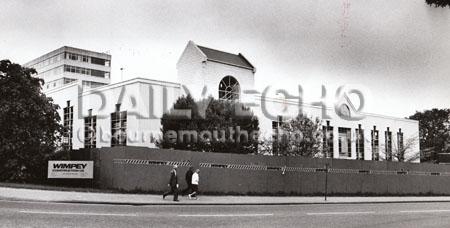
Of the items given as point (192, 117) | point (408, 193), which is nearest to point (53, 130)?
point (192, 117)

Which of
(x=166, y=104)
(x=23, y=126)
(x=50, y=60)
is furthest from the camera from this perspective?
(x=50, y=60)

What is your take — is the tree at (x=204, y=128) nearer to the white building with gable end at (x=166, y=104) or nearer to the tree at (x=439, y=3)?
the white building with gable end at (x=166, y=104)

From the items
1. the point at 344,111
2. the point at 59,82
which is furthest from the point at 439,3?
the point at 59,82

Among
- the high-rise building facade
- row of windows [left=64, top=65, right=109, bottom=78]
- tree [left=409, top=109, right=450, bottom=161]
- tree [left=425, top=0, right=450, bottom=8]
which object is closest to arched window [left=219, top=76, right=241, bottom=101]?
tree [left=425, top=0, right=450, bottom=8]

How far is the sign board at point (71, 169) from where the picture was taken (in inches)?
1062

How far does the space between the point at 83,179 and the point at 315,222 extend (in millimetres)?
15754

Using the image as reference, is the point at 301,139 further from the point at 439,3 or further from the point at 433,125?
the point at 433,125

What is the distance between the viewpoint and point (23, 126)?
29875 mm

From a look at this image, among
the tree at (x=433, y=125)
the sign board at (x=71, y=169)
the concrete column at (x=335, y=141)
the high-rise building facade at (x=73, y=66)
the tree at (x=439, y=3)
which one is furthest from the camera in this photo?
the high-rise building facade at (x=73, y=66)

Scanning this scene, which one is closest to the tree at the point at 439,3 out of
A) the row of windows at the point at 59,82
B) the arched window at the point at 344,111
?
the arched window at the point at 344,111

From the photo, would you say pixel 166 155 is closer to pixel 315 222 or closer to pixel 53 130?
pixel 53 130

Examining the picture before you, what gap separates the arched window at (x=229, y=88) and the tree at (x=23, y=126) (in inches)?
779

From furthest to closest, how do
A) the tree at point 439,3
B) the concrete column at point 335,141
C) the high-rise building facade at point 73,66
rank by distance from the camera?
the high-rise building facade at point 73,66 → the concrete column at point 335,141 → the tree at point 439,3

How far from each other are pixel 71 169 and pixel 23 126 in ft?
16.2
